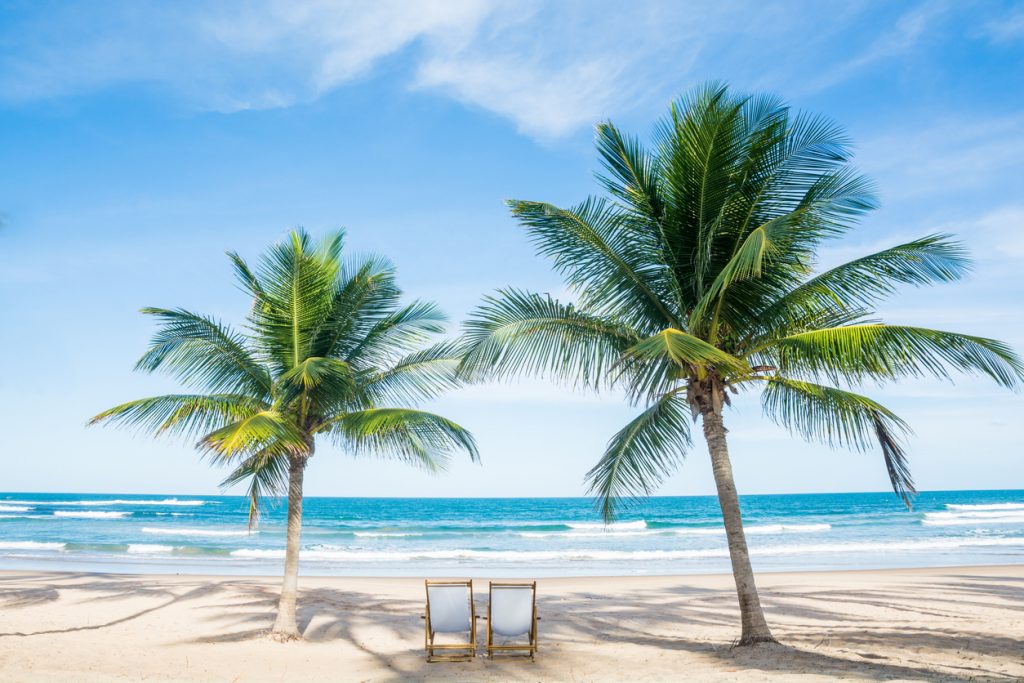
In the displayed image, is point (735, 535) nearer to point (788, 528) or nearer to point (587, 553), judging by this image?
point (587, 553)

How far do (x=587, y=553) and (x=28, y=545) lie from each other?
67.5 ft

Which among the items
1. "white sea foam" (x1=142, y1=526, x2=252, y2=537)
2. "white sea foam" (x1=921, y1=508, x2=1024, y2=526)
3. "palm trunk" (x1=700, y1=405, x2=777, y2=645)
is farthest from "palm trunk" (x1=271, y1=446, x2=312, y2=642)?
"white sea foam" (x1=921, y1=508, x2=1024, y2=526)

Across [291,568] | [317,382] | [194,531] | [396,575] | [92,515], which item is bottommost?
[194,531]

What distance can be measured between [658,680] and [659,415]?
2.84 metres

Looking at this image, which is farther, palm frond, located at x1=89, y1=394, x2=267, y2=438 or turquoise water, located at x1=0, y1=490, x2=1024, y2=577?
turquoise water, located at x1=0, y1=490, x2=1024, y2=577

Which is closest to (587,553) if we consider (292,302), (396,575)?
(396,575)

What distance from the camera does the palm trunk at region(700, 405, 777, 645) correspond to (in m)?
7.25

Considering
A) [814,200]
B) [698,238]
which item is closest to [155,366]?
[698,238]

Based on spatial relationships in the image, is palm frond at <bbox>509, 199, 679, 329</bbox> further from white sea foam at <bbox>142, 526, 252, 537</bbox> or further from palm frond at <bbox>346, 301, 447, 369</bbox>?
white sea foam at <bbox>142, 526, 252, 537</bbox>

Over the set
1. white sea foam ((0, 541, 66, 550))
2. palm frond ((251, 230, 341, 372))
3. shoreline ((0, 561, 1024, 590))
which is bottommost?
white sea foam ((0, 541, 66, 550))

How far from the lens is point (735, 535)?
7254mm

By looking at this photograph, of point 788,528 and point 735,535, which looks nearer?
point 735,535

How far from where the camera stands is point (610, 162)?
306 inches

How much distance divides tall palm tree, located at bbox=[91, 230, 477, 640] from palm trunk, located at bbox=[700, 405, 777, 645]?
2.71 m
